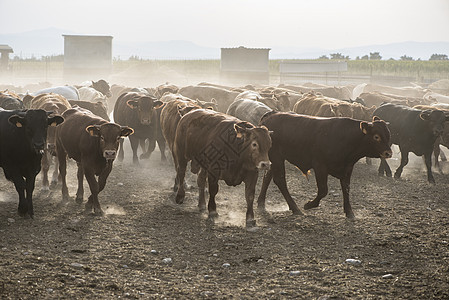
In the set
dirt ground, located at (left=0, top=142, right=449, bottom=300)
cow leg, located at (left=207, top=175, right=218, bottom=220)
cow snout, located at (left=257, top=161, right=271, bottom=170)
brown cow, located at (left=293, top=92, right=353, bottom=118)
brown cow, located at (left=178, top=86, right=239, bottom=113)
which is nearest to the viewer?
dirt ground, located at (left=0, top=142, right=449, bottom=300)

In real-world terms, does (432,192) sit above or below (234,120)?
below

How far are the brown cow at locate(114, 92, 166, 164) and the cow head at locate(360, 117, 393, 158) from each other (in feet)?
19.8

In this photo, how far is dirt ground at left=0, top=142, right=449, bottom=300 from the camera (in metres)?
6.04

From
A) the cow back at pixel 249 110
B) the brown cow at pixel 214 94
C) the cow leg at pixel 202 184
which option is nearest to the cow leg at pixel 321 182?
the cow leg at pixel 202 184

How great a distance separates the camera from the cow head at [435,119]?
12.6 m

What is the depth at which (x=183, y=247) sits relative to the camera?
7551 millimetres

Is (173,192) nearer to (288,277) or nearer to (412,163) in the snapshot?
(288,277)

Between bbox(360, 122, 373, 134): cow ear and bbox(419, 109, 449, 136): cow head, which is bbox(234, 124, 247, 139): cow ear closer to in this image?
bbox(360, 122, 373, 134): cow ear

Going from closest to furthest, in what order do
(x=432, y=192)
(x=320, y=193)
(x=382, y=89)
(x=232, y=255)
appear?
(x=232, y=255) < (x=320, y=193) < (x=432, y=192) < (x=382, y=89)

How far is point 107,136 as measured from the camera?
8.62 metres

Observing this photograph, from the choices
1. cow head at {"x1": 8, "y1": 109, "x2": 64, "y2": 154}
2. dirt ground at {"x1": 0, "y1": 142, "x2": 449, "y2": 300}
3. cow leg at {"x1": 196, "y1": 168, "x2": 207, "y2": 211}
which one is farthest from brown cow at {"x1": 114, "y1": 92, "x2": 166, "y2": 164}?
cow head at {"x1": 8, "y1": 109, "x2": 64, "y2": 154}

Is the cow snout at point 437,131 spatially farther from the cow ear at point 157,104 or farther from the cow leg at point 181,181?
the cow ear at point 157,104

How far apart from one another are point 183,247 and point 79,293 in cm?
203

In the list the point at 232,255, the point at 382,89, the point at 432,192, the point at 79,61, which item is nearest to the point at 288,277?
the point at 232,255
